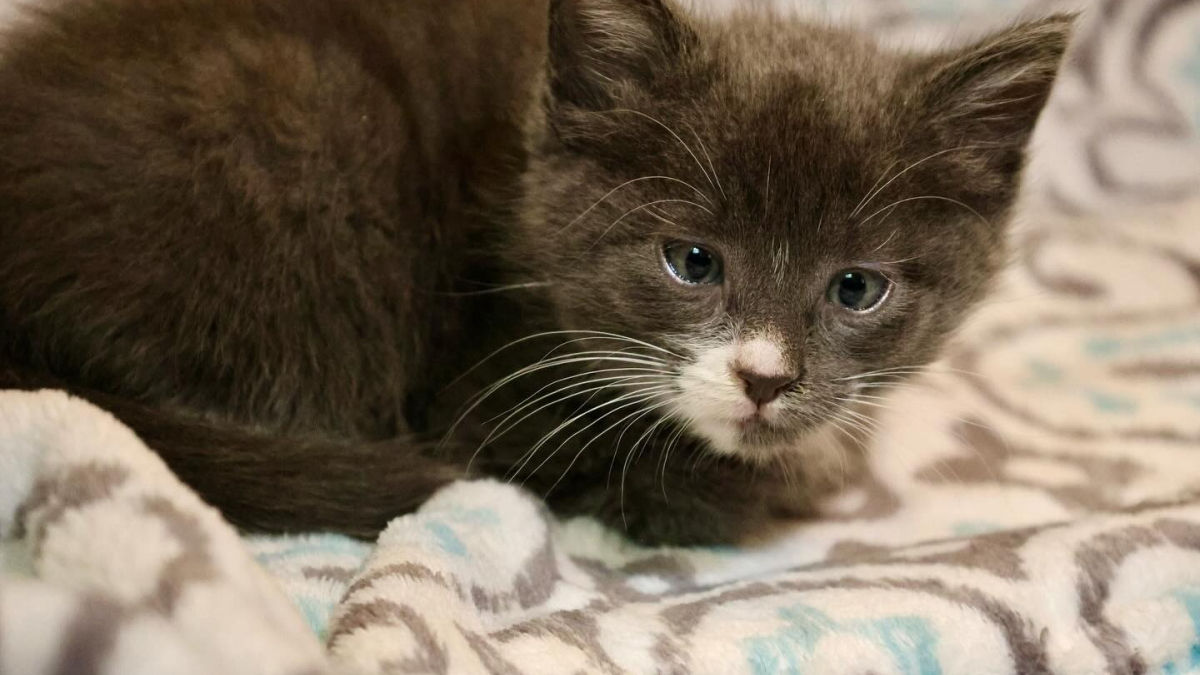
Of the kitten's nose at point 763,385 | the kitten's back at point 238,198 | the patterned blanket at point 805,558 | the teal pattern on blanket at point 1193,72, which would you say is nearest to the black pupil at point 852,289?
the kitten's nose at point 763,385

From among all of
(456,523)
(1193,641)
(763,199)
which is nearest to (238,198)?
(456,523)

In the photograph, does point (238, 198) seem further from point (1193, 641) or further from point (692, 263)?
point (1193, 641)

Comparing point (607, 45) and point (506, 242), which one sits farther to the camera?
point (506, 242)

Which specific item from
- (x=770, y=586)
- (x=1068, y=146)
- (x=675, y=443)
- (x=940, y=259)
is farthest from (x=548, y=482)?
(x=1068, y=146)

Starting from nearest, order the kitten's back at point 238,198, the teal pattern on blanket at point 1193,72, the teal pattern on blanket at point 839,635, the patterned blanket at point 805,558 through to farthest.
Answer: the patterned blanket at point 805,558 → the teal pattern on blanket at point 839,635 → the kitten's back at point 238,198 → the teal pattern on blanket at point 1193,72

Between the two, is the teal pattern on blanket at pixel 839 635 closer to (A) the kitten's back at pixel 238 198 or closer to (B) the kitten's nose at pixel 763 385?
(B) the kitten's nose at pixel 763 385

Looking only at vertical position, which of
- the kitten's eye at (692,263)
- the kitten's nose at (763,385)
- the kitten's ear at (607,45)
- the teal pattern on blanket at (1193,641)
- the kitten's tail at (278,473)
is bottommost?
the kitten's tail at (278,473)
